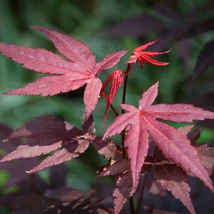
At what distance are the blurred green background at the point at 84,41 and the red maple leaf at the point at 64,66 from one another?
1302 mm

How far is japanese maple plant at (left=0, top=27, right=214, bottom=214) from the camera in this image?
65 cm

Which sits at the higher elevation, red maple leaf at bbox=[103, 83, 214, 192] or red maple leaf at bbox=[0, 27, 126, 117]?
red maple leaf at bbox=[0, 27, 126, 117]

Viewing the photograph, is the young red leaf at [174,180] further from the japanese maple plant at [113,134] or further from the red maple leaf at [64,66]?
the red maple leaf at [64,66]

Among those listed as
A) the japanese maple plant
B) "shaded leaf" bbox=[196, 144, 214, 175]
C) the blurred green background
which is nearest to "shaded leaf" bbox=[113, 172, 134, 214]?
the japanese maple plant

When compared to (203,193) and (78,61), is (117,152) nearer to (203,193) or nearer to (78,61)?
(78,61)

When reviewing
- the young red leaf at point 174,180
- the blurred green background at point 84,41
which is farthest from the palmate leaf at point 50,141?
the blurred green background at point 84,41

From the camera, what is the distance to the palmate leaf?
722 millimetres

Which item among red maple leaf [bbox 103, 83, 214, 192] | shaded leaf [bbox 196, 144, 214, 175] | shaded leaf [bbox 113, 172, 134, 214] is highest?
red maple leaf [bbox 103, 83, 214, 192]

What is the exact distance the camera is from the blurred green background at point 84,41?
2.36m

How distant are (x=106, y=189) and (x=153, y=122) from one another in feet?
1.15

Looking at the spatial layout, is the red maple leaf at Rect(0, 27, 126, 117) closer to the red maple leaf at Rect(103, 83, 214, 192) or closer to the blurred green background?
the red maple leaf at Rect(103, 83, 214, 192)

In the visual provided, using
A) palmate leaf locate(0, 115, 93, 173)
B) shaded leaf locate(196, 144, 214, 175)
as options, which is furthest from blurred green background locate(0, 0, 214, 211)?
shaded leaf locate(196, 144, 214, 175)

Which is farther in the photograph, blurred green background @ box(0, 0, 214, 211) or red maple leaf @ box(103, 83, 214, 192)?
blurred green background @ box(0, 0, 214, 211)

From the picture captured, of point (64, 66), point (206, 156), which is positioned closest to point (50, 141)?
point (64, 66)
